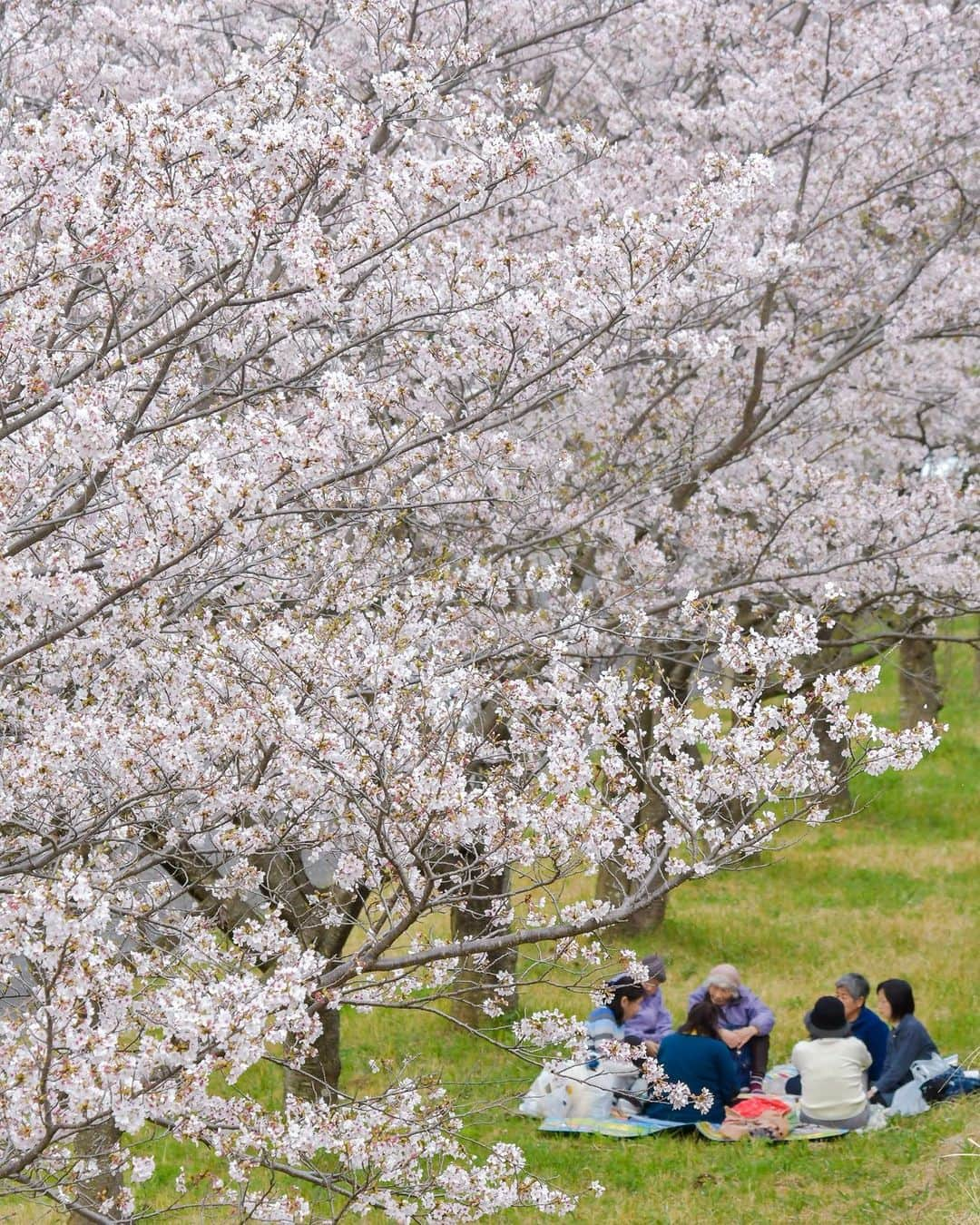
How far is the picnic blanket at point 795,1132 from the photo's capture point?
8.05 meters

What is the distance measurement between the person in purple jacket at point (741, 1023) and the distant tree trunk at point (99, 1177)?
4.19 metres

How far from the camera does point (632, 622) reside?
6.91m

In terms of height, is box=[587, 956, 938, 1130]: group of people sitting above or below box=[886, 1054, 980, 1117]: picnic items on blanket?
above

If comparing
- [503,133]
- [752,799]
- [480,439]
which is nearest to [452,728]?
[752,799]

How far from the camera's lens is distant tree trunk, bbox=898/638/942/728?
765 inches

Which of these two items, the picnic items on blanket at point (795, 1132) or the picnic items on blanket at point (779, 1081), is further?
the picnic items on blanket at point (779, 1081)

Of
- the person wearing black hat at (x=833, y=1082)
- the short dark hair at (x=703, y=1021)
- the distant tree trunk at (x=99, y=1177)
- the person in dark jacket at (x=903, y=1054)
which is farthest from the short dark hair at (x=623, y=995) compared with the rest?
the distant tree trunk at (x=99, y=1177)

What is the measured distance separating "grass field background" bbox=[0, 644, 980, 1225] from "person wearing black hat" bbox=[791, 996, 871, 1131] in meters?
0.22

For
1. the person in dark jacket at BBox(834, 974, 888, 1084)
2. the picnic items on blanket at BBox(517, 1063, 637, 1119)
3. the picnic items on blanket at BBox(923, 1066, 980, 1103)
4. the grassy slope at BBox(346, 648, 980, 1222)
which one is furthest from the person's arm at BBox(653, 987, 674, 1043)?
the picnic items on blanket at BBox(923, 1066, 980, 1103)

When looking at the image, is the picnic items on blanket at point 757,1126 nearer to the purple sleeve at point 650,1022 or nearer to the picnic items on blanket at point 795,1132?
the picnic items on blanket at point 795,1132

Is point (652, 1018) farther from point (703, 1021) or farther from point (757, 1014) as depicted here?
point (757, 1014)

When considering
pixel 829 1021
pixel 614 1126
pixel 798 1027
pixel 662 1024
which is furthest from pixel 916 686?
pixel 614 1126

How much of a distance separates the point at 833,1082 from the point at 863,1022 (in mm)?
851

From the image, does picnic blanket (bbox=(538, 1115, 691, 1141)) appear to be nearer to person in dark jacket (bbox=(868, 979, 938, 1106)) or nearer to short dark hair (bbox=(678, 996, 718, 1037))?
short dark hair (bbox=(678, 996, 718, 1037))
